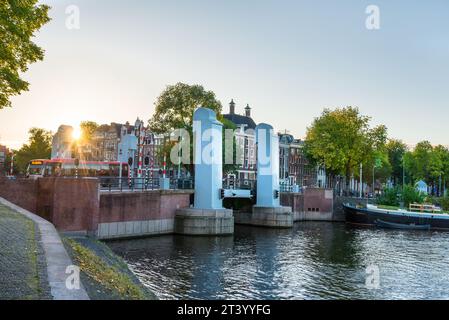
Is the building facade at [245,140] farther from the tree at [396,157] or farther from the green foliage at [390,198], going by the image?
the tree at [396,157]

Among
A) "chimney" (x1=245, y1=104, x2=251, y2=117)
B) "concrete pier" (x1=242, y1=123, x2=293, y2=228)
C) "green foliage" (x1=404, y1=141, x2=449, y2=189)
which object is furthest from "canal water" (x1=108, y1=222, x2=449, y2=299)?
"chimney" (x1=245, y1=104, x2=251, y2=117)

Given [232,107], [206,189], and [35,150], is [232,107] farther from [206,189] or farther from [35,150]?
[206,189]

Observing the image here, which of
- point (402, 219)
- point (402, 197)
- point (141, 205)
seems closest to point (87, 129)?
point (402, 197)

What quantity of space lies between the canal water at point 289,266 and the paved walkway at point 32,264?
5465 millimetres

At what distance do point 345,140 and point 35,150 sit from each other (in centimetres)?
6583

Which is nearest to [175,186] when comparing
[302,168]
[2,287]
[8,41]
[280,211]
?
[280,211]

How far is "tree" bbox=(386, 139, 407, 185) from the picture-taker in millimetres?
123581

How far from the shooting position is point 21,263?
12266 mm

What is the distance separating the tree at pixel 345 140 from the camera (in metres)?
72.1

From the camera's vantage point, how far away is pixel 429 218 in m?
54.8

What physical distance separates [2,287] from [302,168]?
9864 cm

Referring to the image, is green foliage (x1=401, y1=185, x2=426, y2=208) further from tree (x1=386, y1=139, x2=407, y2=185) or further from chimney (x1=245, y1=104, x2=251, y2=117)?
tree (x1=386, y1=139, x2=407, y2=185)

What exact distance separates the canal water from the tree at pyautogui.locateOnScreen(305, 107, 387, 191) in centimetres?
2979

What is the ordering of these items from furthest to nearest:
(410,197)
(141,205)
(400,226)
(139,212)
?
(410,197) < (400,226) < (141,205) < (139,212)
